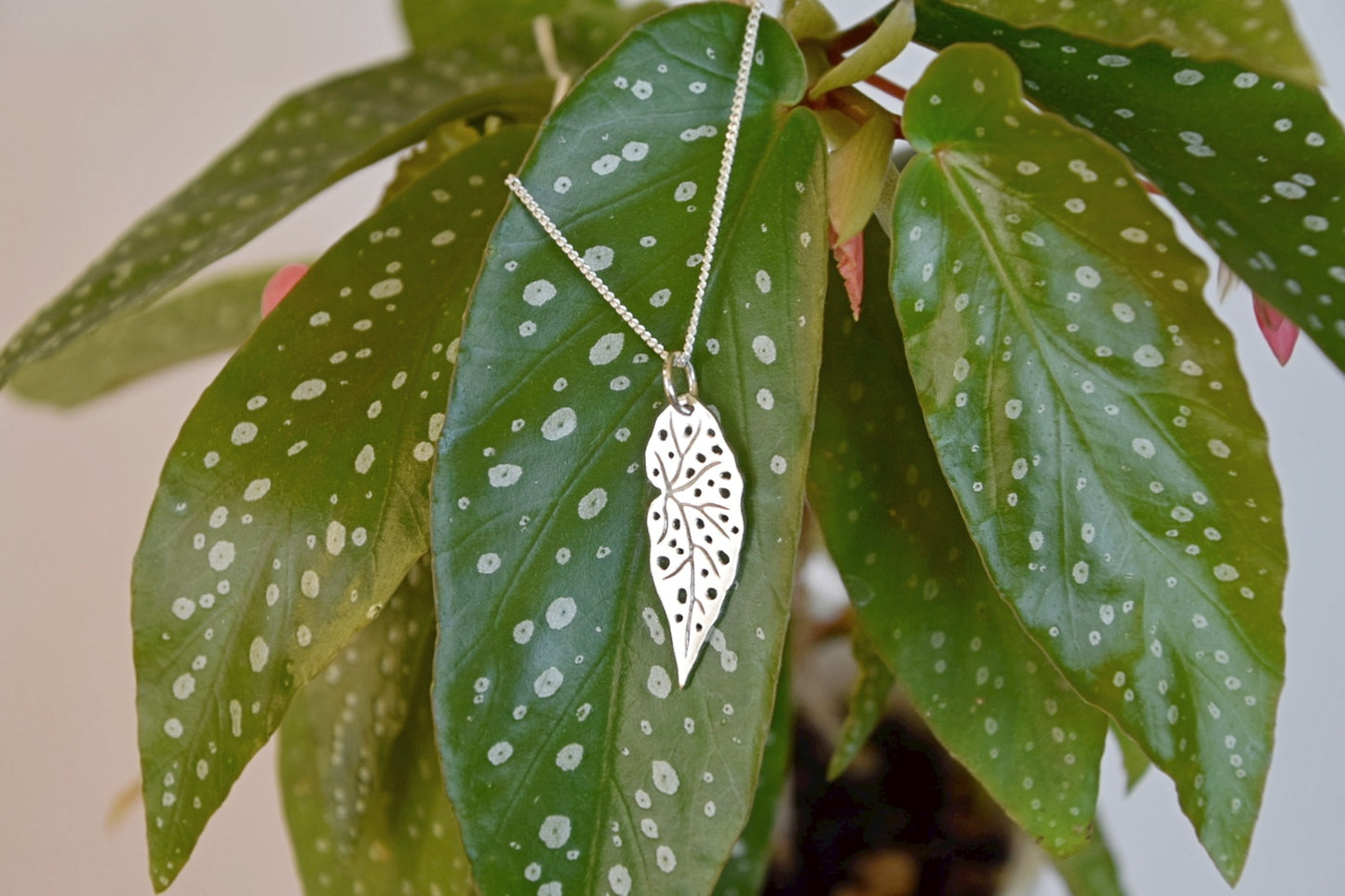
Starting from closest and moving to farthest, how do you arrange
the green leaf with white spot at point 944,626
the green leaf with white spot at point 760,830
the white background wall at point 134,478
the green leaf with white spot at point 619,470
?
the green leaf with white spot at point 619,470 < the green leaf with white spot at point 944,626 < the green leaf with white spot at point 760,830 < the white background wall at point 134,478

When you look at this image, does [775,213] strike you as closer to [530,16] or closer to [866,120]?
[866,120]

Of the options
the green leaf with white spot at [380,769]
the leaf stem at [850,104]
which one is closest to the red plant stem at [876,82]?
the leaf stem at [850,104]

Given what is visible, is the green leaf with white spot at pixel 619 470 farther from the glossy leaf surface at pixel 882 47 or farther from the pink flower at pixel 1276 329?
the pink flower at pixel 1276 329

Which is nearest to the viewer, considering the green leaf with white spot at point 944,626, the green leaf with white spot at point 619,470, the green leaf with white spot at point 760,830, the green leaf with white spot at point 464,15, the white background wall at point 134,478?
the green leaf with white spot at point 619,470

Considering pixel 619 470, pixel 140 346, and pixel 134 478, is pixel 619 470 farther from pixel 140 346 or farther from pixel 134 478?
pixel 134 478

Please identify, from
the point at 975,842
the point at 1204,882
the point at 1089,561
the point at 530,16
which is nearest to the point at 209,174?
the point at 530,16

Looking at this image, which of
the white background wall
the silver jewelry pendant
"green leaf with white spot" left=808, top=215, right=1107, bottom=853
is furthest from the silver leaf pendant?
the white background wall
